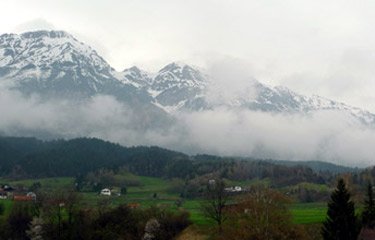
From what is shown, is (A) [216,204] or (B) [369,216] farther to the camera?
(A) [216,204]

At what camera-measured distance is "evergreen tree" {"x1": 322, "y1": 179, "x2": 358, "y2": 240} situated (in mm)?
73625

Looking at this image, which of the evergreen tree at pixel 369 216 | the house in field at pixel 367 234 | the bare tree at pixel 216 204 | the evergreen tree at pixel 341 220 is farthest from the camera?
the bare tree at pixel 216 204

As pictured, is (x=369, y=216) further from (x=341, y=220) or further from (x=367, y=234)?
(x=341, y=220)

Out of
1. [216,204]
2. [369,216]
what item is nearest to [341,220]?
[369,216]

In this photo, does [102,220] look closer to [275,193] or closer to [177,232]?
[177,232]

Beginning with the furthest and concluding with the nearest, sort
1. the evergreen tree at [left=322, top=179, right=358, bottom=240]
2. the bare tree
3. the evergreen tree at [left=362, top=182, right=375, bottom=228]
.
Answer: the bare tree, the evergreen tree at [left=362, top=182, right=375, bottom=228], the evergreen tree at [left=322, top=179, right=358, bottom=240]

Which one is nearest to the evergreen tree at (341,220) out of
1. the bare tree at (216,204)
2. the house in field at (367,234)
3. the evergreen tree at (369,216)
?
the house in field at (367,234)

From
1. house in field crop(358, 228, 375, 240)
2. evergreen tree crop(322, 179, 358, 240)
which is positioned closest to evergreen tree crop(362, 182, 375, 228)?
house in field crop(358, 228, 375, 240)

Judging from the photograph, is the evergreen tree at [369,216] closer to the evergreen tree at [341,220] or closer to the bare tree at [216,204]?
the evergreen tree at [341,220]

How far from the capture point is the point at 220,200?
10106cm

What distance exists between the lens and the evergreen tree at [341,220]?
7362 centimetres

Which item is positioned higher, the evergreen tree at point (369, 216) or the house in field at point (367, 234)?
the evergreen tree at point (369, 216)

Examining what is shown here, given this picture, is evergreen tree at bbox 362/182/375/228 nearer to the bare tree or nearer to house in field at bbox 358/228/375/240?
house in field at bbox 358/228/375/240

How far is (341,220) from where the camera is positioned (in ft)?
243
